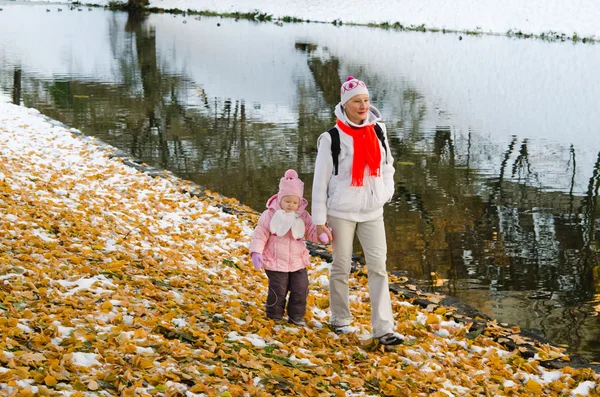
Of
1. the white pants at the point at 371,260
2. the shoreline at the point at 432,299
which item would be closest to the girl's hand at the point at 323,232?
the white pants at the point at 371,260

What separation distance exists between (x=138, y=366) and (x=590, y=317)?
4.66 meters

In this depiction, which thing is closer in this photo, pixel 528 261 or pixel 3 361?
pixel 3 361

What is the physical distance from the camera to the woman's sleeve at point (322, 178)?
541 centimetres

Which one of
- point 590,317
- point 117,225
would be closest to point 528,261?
point 590,317

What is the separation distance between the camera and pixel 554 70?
84.3ft

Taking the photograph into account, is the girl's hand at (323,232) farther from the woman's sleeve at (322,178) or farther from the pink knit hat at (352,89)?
the pink knit hat at (352,89)

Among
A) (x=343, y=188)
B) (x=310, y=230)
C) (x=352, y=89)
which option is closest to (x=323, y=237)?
(x=310, y=230)

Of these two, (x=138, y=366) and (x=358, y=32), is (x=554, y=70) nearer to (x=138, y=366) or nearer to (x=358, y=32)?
(x=358, y=32)

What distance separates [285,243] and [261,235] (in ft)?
0.68

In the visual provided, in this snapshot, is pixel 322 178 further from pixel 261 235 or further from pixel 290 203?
pixel 261 235

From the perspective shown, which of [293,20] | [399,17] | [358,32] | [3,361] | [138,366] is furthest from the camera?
[293,20]

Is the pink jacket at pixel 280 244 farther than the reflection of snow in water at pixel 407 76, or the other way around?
the reflection of snow in water at pixel 407 76

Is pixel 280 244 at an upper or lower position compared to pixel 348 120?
lower

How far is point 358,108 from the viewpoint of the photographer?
5.35 m
